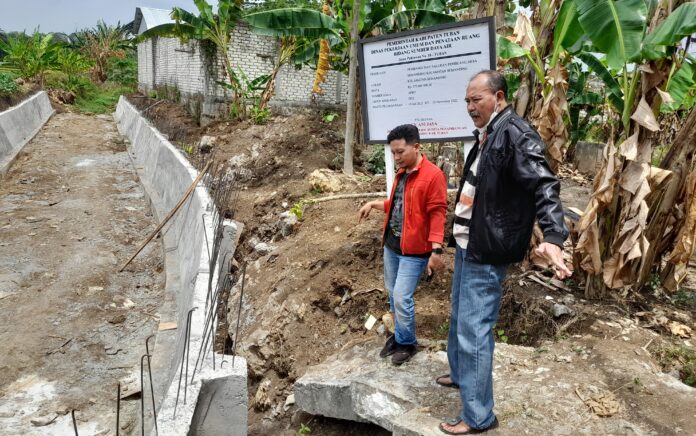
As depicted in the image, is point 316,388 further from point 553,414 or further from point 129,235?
point 129,235

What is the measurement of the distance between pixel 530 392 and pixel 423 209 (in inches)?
54.6

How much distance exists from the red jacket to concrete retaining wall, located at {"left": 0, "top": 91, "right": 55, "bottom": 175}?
9914mm

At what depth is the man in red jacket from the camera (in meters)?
3.50

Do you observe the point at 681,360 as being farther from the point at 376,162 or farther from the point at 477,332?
the point at 376,162

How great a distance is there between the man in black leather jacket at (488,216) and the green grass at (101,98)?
83.1 feet

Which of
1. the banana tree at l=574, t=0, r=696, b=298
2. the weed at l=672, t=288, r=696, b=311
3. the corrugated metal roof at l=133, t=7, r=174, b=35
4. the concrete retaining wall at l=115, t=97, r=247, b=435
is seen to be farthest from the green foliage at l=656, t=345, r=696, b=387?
the corrugated metal roof at l=133, t=7, r=174, b=35

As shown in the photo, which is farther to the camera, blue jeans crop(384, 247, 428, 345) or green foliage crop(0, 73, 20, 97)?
green foliage crop(0, 73, 20, 97)

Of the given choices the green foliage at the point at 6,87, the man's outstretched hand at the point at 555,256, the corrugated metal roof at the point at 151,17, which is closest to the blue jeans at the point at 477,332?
the man's outstretched hand at the point at 555,256

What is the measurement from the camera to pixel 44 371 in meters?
4.34

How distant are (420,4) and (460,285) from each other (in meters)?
7.20

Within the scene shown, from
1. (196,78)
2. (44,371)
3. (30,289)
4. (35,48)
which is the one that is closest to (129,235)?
(30,289)

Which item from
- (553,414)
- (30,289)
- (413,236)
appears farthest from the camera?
(30,289)

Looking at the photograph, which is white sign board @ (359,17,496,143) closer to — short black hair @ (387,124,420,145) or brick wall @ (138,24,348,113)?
short black hair @ (387,124,420,145)

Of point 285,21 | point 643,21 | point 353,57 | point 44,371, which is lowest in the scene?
point 44,371
